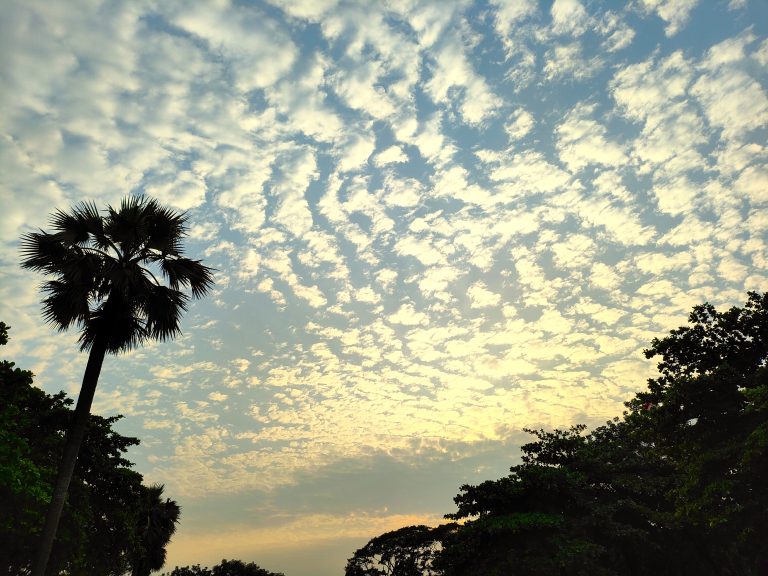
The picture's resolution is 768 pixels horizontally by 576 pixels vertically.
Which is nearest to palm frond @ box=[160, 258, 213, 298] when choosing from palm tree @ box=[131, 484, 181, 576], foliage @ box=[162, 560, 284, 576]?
palm tree @ box=[131, 484, 181, 576]

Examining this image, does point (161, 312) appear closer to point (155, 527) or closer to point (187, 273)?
point (187, 273)

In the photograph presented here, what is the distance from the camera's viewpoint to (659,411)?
19.5 metres

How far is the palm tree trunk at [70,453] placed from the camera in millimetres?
11086

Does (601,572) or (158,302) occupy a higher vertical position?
(158,302)

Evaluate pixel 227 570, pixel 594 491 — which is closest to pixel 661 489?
pixel 594 491

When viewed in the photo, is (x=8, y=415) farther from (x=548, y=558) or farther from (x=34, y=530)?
(x=548, y=558)

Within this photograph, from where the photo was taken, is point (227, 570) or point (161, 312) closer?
point (161, 312)

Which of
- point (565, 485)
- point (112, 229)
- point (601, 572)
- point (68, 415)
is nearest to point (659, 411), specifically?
point (601, 572)

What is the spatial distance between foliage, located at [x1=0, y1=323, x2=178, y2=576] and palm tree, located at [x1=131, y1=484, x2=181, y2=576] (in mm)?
8033

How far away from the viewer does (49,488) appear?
64.3 feet

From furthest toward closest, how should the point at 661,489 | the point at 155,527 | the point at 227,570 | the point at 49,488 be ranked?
the point at 227,570 → the point at 155,527 → the point at 661,489 → the point at 49,488

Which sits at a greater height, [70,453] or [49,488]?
[49,488]

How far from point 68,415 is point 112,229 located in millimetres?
14255

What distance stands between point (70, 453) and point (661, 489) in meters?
29.8
